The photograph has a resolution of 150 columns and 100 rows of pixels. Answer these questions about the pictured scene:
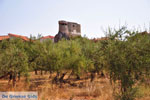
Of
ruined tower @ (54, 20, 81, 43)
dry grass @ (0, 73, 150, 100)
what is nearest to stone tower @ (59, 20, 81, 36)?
ruined tower @ (54, 20, 81, 43)

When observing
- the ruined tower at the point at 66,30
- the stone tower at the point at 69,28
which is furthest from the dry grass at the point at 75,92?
the stone tower at the point at 69,28

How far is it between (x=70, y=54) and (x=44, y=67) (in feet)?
11.1

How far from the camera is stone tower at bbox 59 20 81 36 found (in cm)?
6341

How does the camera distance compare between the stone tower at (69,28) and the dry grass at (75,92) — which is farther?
the stone tower at (69,28)

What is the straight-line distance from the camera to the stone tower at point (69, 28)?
63.4 meters

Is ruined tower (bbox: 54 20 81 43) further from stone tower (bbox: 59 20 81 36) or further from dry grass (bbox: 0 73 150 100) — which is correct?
dry grass (bbox: 0 73 150 100)

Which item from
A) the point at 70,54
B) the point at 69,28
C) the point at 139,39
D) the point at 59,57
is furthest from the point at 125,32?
the point at 69,28

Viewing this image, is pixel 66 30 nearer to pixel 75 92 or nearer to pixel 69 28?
pixel 69 28

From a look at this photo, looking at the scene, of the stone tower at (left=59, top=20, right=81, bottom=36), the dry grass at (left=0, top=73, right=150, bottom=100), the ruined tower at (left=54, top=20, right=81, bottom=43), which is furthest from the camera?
the stone tower at (left=59, top=20, right=81, bottom=36)

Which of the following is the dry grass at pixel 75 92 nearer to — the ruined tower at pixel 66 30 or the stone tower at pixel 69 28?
the ruined tower at pixel 66 30

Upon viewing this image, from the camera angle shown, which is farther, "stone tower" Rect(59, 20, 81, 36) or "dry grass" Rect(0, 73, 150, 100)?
"stone tower" Rect(59, 20, 81, 36)

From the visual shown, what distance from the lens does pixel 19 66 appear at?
1261cm

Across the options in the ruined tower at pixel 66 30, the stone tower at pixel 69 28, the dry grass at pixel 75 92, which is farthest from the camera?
the stone tower at pixel 69 28

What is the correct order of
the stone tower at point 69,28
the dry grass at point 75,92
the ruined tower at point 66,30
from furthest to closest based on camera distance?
the stone tower at point 69,28 < the ruined tower at point 66,30 < the dry grass at point 75,92
